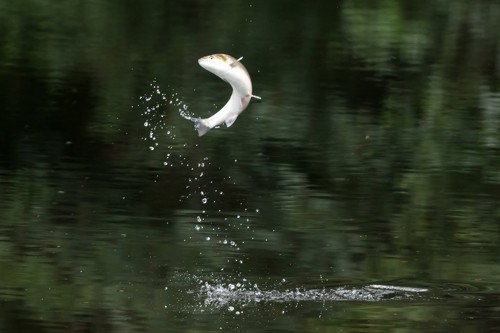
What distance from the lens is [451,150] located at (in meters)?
5.31

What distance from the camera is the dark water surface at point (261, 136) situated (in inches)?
199

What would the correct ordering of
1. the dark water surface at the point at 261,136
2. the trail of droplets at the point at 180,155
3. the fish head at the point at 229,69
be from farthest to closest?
the trail of droplets at the point at 180,155 → the dark water surface at the point at 261,136 → the fish head at the point at 229,69

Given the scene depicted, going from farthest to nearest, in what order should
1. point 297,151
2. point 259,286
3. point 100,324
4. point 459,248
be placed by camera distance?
1. point 297,151
2. point 459,248
3. point 259,286
4. point 100,324

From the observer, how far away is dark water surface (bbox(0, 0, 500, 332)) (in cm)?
507

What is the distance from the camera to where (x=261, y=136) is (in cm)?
535

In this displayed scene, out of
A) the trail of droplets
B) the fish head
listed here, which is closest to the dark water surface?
the trail of droplets

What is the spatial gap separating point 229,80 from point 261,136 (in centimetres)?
115

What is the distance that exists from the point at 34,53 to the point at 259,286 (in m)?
1.65

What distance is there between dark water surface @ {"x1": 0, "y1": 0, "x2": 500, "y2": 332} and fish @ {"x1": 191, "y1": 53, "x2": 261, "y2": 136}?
82 centimetres

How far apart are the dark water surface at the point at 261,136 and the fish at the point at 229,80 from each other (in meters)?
0.82

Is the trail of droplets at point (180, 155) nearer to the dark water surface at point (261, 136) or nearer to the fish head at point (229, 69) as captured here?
the dark water surface at point (261, 136)

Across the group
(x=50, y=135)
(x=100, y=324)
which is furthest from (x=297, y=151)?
(x=100, y=324)

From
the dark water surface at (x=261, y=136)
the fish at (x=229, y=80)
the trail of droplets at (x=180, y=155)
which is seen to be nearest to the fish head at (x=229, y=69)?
→ the fish at (x=229, y=80)

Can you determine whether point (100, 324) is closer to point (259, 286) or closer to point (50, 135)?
point (259, 286)
